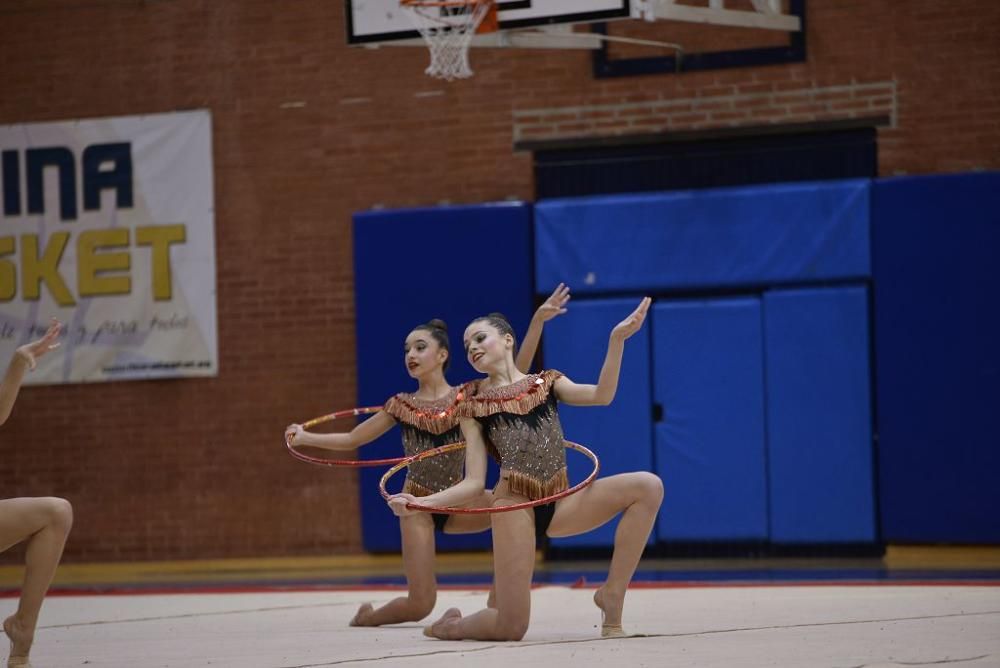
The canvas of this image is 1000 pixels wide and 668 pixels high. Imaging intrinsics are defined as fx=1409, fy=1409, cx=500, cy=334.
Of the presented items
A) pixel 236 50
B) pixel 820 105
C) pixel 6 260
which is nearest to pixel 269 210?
pixel 236 50

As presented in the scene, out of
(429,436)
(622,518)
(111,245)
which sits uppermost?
(111,245)

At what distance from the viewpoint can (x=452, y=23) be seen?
928 centimetres

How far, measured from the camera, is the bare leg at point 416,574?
653 cm

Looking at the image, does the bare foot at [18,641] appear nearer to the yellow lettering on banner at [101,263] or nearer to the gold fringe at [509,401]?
the gold fringe at [509,401]

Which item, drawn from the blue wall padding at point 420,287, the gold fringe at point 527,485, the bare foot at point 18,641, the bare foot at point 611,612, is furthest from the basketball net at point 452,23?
the bare foot at point 18,641

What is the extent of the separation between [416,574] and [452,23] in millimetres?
4194

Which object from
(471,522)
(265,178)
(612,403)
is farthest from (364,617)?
(265,178)

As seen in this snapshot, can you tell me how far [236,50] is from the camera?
12.1 meters

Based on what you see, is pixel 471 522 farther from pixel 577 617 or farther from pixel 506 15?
pixel 506 15

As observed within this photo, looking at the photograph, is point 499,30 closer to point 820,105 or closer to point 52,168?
point 820,105

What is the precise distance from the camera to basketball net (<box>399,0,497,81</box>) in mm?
9203

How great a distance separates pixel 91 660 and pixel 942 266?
704cm

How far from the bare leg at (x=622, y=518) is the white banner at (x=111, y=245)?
6.75 meters

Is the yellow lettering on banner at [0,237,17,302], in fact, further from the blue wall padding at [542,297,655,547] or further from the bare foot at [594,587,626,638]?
the bare foot at [594,587,626,638]
